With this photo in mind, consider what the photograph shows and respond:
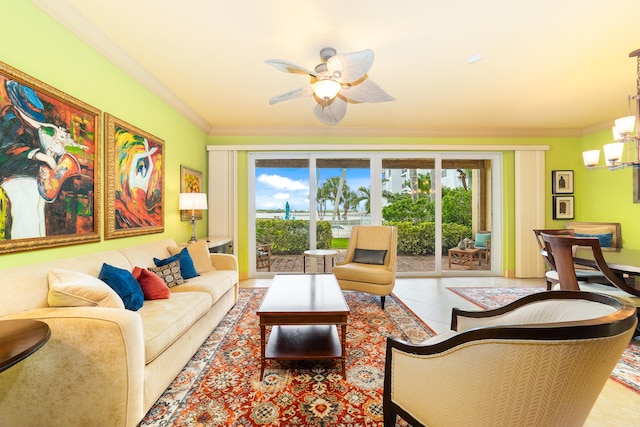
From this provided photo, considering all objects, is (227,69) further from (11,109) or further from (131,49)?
(11,109)

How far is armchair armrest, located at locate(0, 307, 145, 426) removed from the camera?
53.5 inches

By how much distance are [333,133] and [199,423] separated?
4.33 m

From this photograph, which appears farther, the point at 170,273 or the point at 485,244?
the point at 485,244

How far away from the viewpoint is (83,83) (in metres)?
2.24

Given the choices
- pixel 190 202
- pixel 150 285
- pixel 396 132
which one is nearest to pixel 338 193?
pixel 396 132

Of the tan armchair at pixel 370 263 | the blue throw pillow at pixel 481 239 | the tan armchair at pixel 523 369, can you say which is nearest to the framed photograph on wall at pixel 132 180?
the tan armchair at pixel 370 263

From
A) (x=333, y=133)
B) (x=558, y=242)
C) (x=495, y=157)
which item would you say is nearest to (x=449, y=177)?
(x=495, y=157)

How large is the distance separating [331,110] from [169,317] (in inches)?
90.3

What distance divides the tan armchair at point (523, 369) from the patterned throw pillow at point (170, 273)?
2349 mm

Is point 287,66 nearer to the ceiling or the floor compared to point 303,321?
nearer to the ceiling

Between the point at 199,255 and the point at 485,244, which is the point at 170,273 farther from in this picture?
the point at 485,244

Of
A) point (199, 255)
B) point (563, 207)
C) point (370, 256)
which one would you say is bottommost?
point (370, 256)

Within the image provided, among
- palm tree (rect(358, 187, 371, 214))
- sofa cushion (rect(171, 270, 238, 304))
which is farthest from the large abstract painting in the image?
palm tree (rect(358, 187, 371, 214))

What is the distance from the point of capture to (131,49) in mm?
2514
